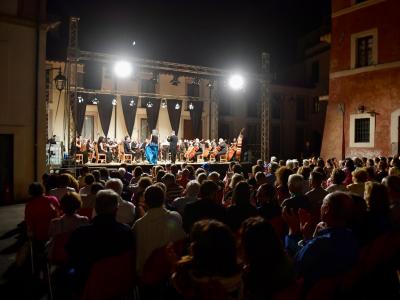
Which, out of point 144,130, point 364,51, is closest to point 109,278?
point 364,51

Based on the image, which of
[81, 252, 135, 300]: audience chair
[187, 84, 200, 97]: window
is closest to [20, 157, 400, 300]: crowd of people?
[81, 252, 135, 300]: audience chair

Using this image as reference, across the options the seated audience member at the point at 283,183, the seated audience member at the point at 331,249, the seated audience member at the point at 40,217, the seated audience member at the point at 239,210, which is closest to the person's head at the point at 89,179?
the seated audience member at the point at 40,217

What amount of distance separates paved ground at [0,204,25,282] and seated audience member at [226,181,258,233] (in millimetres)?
3553

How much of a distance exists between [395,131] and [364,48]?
171 inches

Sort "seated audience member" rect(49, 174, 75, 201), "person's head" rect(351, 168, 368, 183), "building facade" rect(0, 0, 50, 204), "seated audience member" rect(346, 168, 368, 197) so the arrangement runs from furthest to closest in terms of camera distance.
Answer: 1. "building facade" rect(0, 0, 50, 204)
2. "seated audience member" rect(49, 174, 75, 201)
3. "person's head" rect(351, 168, 368, 183)
4. "seated audience member" rect(346, 168, 368, 197)

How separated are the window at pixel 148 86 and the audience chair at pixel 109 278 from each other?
947 inches

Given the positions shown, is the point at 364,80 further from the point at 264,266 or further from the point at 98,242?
the point at 264,266

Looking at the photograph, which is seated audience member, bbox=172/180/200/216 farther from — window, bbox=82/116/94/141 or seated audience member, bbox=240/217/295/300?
window, bbox=82/116/94/141

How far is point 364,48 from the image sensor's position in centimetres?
1920

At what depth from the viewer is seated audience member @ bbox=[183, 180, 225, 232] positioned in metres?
4.66

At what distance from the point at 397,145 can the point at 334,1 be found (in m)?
7.84

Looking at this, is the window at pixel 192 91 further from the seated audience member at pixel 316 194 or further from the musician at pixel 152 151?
the seated audience member at pixel 316 194

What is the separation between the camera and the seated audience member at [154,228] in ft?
12.3

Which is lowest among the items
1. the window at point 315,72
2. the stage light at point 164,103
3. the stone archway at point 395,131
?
the stone archway at point 395,131
